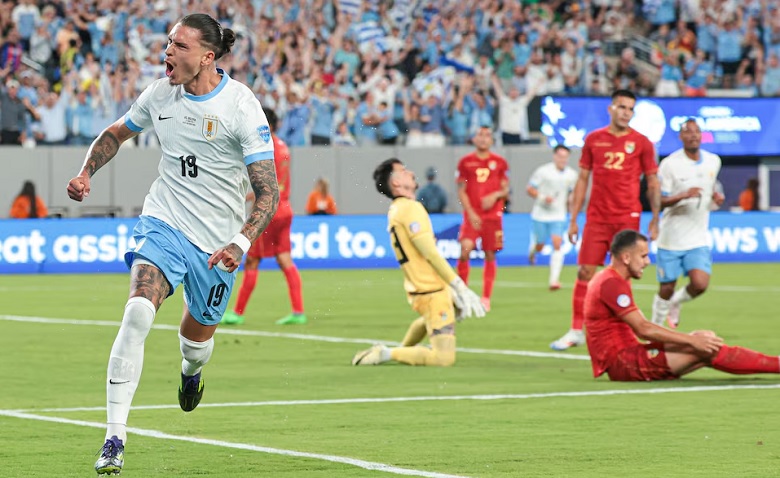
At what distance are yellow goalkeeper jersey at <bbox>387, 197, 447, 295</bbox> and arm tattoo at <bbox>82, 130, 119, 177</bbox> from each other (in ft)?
15.5

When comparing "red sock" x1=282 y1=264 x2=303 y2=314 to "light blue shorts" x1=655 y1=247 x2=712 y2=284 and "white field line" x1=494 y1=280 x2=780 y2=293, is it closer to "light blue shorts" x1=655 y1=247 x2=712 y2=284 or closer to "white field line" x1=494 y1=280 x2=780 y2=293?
"light blue shorts" x1=655 y1=247 x2=712 y2=284

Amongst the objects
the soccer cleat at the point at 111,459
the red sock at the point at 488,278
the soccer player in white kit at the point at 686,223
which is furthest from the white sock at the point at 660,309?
the soccer cleat at the point at 111,459

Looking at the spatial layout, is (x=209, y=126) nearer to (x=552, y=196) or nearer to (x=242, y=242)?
(x=242, y=242)

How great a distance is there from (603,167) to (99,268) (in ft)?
50.1

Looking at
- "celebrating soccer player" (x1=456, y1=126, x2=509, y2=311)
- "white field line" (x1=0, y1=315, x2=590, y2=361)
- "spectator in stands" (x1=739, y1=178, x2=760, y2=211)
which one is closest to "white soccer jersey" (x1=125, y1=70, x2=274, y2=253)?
"white field line" (x1=0, y1=315, x2=590, y2=361)

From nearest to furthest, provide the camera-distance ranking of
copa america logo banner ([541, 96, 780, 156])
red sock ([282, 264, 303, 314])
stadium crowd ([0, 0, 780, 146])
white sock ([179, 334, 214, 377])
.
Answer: white sock ([179, 334, 214, 377])
red sock ([282, 264, 303, 314])
stadium crowd ([0, 0, 780, 146])
copa america logo banner ([541, 96, 780, 156])

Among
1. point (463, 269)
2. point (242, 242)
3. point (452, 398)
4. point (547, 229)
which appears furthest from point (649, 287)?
point (242, 242)

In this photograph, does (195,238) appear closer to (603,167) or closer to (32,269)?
(603,167)

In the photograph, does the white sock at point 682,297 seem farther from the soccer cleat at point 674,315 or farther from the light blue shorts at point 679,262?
the light blue shorts at point 679,262

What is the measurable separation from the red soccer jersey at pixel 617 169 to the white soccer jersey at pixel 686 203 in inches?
63.3

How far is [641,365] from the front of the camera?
11.6 meters

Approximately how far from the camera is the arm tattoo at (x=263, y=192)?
25.7ft

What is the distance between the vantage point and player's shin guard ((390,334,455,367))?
42.8 feet

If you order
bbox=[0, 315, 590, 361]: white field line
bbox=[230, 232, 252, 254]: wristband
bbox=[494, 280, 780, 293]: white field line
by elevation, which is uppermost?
bbox=[230, 232, 252, 254]: wristband
